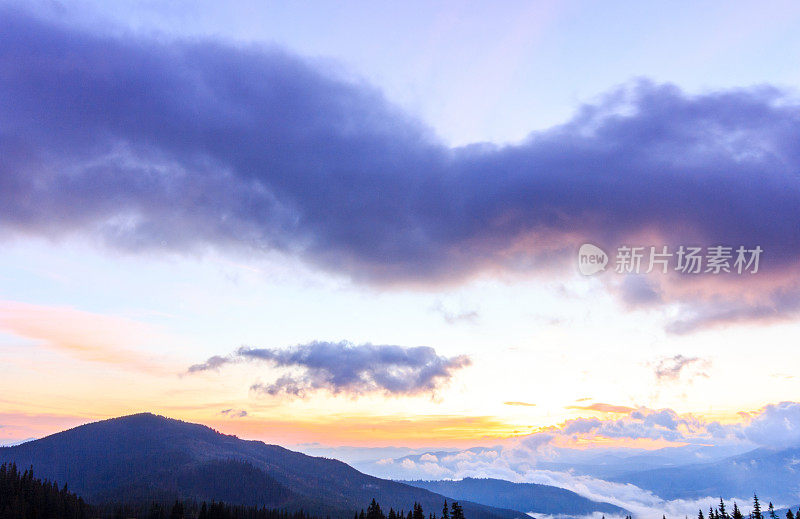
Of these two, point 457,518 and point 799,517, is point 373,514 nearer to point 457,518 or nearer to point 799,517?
point 457,518

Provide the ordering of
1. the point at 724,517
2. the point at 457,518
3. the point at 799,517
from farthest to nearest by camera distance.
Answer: the point at 724,517, the point at 799,517, the point at 457,518

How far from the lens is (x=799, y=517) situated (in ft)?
565

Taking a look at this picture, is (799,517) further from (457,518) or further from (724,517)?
(457,518)

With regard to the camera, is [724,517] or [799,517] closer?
[799,517]

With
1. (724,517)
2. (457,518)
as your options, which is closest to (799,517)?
(724,517)

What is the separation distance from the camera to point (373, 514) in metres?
177

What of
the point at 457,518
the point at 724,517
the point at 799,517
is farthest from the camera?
the point at 724,517

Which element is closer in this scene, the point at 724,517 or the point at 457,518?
the point at 457,518

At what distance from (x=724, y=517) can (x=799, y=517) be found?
2684cm

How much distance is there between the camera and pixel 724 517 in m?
194

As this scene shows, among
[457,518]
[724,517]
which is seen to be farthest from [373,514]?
[724,517]

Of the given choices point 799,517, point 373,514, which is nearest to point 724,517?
point 799,517

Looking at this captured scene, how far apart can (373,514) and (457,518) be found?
6413 centimetres

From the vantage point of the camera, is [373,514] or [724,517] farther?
[724,517]
